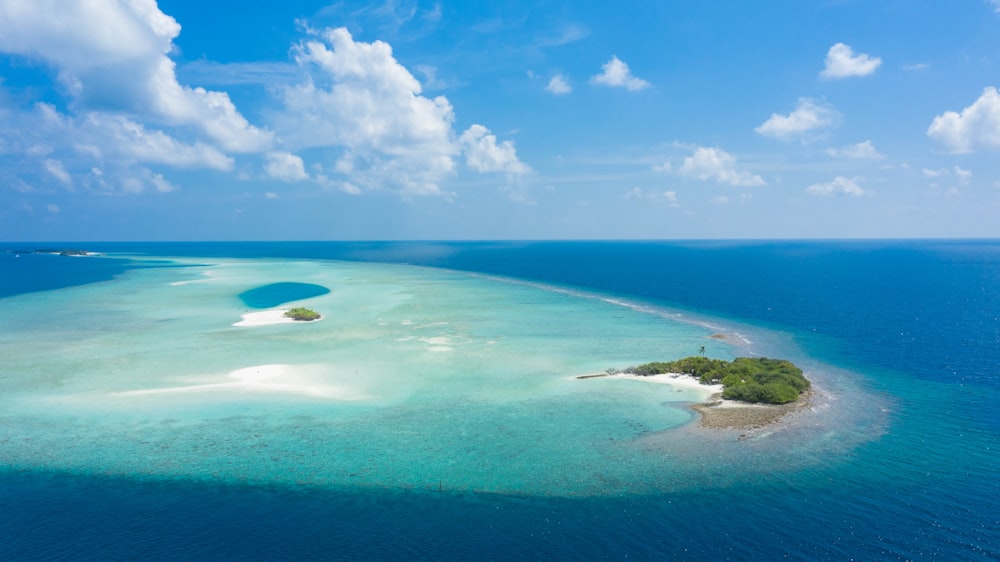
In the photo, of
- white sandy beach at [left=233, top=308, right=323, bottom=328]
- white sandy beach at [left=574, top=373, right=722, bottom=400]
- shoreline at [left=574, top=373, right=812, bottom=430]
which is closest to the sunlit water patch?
white sandy beach at [left=574, top=373, right=722, bottom=400]

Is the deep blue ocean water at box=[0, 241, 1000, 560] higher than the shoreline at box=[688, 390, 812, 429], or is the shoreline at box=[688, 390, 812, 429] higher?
the shoreline at box=[688, 390, 812, 429]

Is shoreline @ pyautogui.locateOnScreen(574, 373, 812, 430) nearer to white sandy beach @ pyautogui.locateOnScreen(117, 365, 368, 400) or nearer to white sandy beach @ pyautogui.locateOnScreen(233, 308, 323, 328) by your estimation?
white sandy beach @ pyautogui.locateOnScreen(117, 365, 368, 400)

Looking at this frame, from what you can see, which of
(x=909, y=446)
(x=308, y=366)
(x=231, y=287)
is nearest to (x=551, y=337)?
(x=308, y=366)

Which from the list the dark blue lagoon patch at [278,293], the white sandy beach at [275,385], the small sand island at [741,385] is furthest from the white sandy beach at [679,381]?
the dark blue lagoon patch at [278,293]

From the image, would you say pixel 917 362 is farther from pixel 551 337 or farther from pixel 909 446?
pixel 551 337

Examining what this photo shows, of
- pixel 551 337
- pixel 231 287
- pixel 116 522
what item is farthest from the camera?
pixel 231 287

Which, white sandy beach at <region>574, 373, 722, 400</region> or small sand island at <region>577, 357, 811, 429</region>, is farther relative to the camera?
white sandy beach at <region>574, 373, 722, 400</region>

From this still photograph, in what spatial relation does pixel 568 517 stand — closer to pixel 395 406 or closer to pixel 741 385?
pixel 395 406

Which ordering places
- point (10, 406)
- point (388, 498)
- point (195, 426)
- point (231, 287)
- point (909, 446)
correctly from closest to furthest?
point (388, 498)
point (909, 446)
point (195, 426)
point (10, 406)
point (231, 287)

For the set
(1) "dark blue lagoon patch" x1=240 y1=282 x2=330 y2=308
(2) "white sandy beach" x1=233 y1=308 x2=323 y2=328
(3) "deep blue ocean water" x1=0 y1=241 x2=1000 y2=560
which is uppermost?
(1) "dark blue lagoon patch" x1=240 y1=282 x2=330 y2=308
